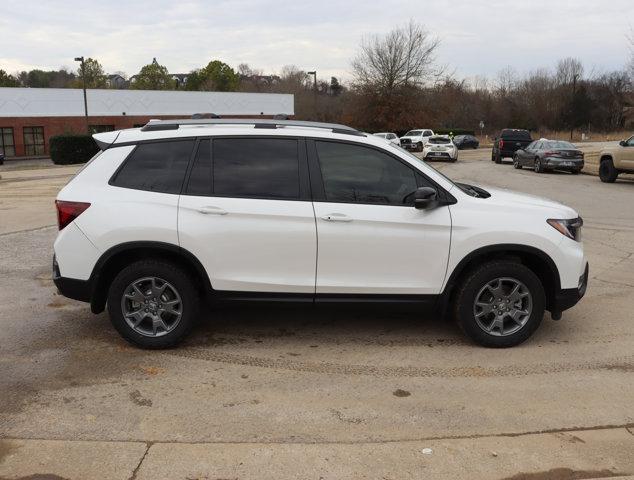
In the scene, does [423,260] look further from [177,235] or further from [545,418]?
[177,235]

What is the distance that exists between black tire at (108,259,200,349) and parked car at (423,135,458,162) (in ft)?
106

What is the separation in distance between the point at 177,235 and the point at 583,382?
331 centimetres

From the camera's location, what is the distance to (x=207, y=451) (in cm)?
351

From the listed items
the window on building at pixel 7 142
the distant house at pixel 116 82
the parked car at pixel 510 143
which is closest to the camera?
the parked car at pixel 510 143

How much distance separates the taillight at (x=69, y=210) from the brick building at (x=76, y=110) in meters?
52.6

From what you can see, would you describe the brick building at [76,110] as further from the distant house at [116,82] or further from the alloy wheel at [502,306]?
the alloy wheel at [502,306]

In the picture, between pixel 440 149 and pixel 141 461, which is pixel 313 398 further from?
pixel 440 149

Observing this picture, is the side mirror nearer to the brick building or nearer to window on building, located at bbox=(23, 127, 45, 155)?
the brick building

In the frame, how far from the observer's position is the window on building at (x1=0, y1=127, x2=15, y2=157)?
53.6 m

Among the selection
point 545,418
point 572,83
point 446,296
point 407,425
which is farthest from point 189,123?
point 572,83

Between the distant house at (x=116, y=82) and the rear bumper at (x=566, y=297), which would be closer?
the rear bumper at (x=566, y=297)

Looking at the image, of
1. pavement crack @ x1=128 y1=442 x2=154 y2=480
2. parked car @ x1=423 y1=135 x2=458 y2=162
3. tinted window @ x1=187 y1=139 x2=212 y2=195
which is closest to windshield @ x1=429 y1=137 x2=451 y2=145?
parked car @ x1=423 y1=135 x2=458 y2=162

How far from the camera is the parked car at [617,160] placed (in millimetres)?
20312

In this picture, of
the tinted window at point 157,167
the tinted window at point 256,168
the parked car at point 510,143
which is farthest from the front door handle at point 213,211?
the parked car at point 510,143
